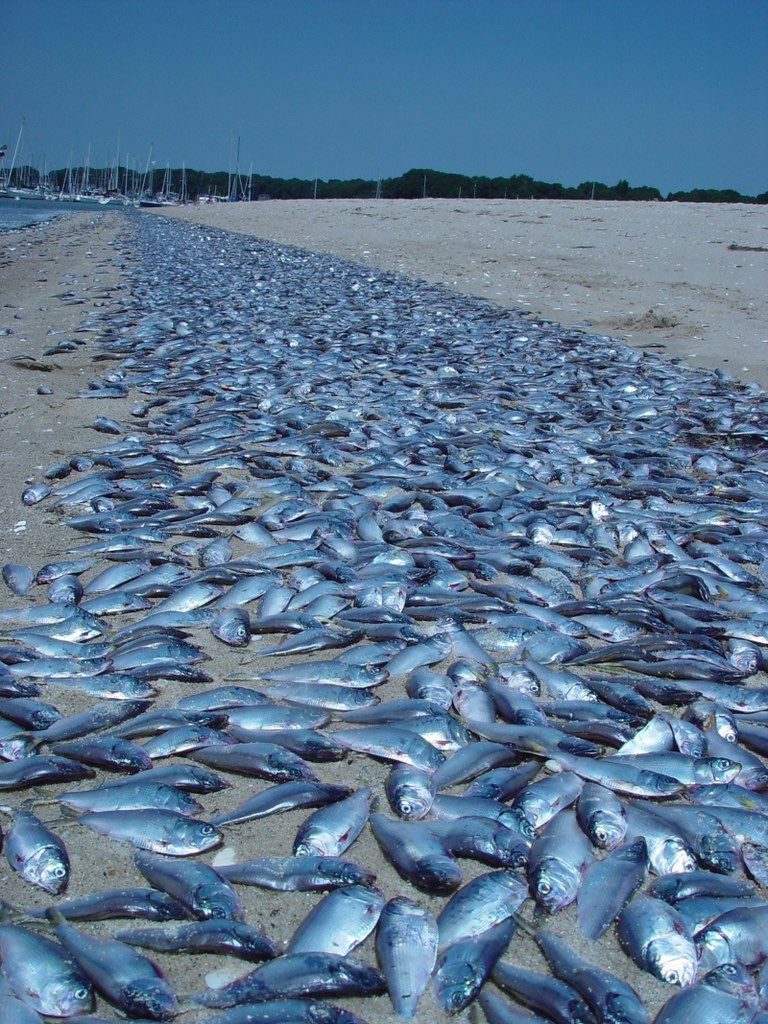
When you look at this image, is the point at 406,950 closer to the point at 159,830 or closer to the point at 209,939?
the point at 209,939

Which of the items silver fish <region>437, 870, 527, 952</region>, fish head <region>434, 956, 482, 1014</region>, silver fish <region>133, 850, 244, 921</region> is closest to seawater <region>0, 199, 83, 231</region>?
silver fish <region>133, 850, 244, 921</region>

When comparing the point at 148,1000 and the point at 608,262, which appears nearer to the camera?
the point at 148,1000

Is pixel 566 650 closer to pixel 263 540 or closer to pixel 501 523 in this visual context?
pixel 501 523

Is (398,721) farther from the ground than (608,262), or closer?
closer

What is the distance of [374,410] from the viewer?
6.76 m

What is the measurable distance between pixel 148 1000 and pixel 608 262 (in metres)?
16.8

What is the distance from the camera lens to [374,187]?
7562 centimetres

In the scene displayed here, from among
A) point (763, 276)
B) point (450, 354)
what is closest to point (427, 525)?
point (450, 354)

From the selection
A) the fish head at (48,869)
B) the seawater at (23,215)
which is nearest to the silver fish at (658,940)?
the fish head at (48,869)

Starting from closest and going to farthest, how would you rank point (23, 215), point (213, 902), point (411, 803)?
point (213, 902) < point (411, 803) < point (23, 215)

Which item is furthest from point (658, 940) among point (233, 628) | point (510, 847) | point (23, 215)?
point (23, 215)

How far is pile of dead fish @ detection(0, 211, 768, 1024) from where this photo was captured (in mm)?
1909

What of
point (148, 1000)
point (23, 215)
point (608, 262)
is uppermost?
point (23, 215)

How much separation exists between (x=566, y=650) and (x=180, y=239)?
26.4m
